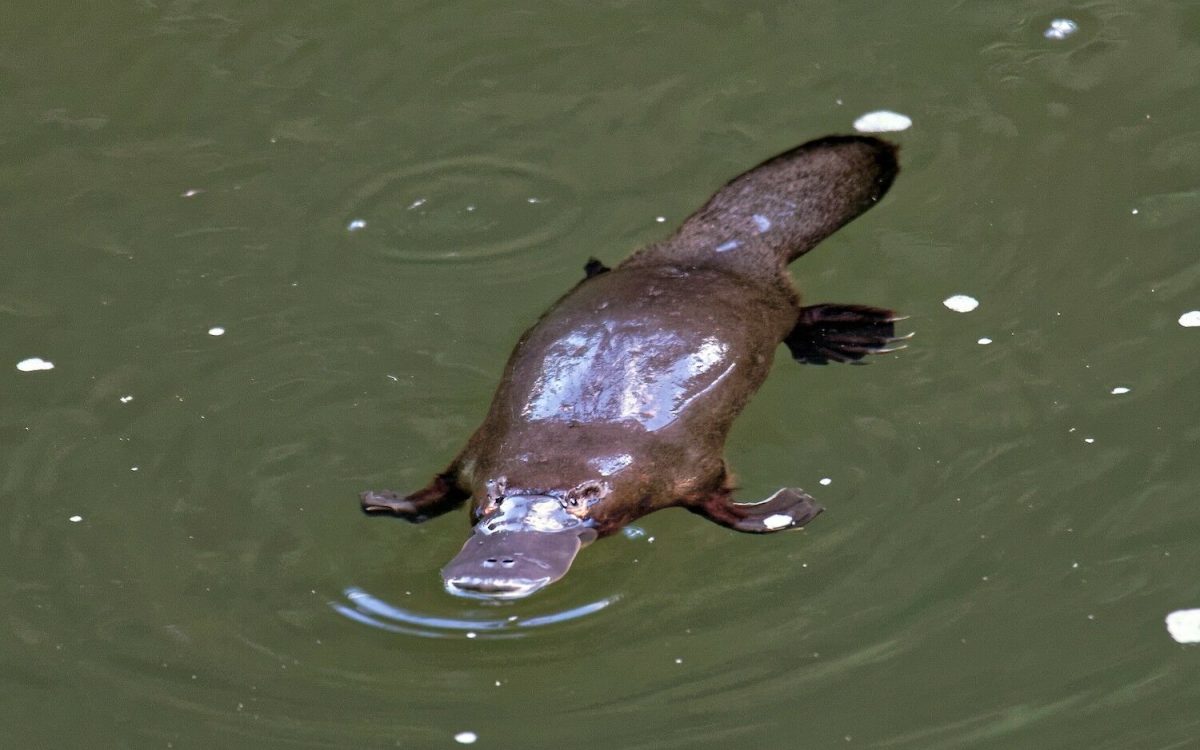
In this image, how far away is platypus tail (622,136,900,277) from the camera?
4352 mm

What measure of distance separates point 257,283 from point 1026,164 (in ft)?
8.10

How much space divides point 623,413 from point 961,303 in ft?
4.62

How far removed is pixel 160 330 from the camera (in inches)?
181

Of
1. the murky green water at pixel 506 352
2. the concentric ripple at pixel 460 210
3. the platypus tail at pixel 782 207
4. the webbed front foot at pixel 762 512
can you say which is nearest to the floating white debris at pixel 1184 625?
the murky green water at pixel 506 352

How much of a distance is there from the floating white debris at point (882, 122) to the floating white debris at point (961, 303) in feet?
3.27

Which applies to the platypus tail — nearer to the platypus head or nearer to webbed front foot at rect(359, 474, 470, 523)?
webbed front foot at rect(359, 474, 470, 523)

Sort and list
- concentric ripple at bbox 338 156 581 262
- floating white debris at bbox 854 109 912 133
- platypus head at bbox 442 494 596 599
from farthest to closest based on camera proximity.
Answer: floating white debris at bbox 854 109 912 133 → concentric ripple at bbox 338 156 581 262 → platypus head at bbox 442 494 596 599

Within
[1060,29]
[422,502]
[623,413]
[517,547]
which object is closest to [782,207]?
[623,413]

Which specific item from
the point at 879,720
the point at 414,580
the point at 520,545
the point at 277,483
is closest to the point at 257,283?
the point at 277,483

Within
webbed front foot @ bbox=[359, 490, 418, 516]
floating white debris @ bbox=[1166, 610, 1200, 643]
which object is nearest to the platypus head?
webbed front foot @ bbox=[359, 490, 418, 516]

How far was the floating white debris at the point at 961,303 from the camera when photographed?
4.50 meters

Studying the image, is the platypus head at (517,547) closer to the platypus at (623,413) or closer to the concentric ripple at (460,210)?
the platypus at (623,413)

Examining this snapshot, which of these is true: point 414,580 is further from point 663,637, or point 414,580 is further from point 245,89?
point 245,89

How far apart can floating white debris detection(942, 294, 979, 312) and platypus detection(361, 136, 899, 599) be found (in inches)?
10.0
